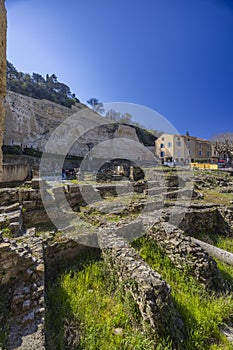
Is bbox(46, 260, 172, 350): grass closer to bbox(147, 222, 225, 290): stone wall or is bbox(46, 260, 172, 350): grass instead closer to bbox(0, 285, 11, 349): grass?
bbox(0, 285, 11, 349): grass

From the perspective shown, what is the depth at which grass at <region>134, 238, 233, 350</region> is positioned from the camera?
199cm

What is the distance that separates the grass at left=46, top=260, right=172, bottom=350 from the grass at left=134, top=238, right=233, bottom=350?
1.63 ft

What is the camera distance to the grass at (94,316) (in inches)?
75.7

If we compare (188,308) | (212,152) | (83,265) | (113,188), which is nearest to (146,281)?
(188,308)

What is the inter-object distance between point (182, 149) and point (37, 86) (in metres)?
43.8

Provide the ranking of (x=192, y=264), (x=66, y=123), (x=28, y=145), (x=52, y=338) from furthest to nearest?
(x=66, y=123) → (x=28, y=145) → (x=192, y=264) → (x=52, y=338)

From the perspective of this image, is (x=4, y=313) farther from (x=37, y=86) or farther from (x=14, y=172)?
(x=37, y=86)

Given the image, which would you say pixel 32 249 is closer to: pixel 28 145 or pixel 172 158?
pixel 28 145

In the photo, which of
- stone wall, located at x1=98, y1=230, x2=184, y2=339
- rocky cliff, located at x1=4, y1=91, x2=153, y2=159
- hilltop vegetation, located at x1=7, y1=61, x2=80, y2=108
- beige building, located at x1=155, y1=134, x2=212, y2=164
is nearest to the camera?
stone wall, located at x1=98, y1=230, x2=184, y2=339

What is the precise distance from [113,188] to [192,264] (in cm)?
850

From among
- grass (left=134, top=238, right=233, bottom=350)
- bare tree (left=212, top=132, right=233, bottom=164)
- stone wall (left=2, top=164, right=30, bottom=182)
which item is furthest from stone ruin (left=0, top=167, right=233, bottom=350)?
bare tree (left=212, top=132, right=233, bottom=164)

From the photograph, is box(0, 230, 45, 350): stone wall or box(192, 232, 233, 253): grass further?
box(192, 232, 233, 253): grass

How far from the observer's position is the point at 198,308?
7.75ft

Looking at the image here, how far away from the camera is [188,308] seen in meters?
2.37
